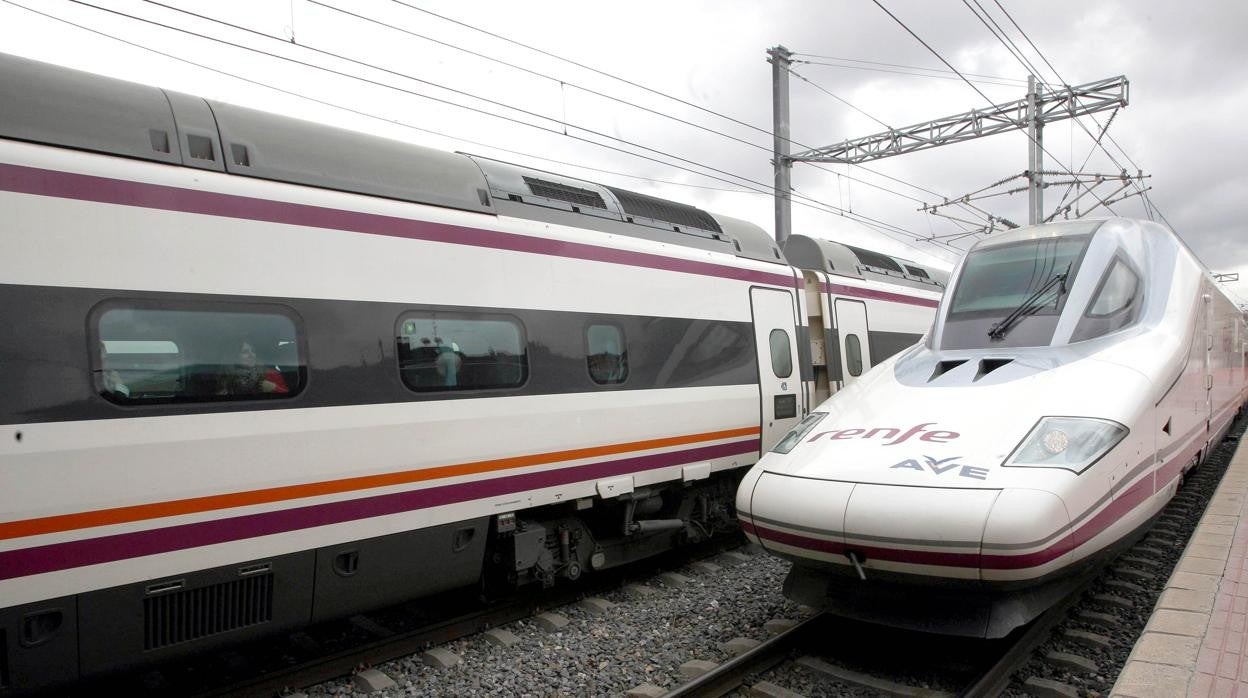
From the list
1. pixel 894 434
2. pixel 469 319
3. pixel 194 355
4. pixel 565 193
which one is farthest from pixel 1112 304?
pixel 194 355

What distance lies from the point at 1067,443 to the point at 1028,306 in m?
1.78

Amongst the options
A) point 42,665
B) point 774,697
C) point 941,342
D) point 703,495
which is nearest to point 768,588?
point 703,495

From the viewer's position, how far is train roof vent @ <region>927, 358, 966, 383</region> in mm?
5168

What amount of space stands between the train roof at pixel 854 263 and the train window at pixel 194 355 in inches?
244

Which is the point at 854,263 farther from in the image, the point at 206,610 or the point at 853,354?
the point at 206,610

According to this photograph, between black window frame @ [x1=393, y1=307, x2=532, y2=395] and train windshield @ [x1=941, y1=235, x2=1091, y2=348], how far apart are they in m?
3.10

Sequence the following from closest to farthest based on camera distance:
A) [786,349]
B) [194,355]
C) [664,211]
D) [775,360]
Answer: [194,355] < [664,211] < [775,360] < [786,349]

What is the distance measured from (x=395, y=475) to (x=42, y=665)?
→ 5.79 feet

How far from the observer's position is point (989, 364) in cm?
505

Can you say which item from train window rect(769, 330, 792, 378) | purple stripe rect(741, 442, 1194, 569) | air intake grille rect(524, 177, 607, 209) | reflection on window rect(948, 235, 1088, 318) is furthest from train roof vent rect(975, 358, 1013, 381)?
air intake grille rect(524, 177, 607, 209)

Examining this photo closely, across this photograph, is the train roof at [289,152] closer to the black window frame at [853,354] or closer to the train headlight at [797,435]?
the train headlight at [797,435]

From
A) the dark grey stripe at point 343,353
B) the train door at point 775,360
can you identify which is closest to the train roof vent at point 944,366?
the dark grey stripe at point 343,353

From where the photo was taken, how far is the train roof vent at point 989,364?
495cm

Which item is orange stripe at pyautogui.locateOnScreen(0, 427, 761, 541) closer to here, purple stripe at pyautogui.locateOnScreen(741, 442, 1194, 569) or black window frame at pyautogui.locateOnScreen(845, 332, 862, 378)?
purple stripe at pyautogui.locateOnScreen(741, 442, 1194, 569)
